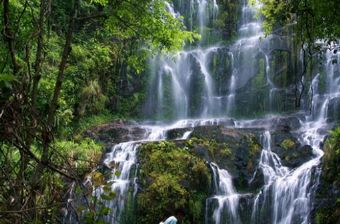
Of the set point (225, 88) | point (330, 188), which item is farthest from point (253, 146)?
point (225, 88)

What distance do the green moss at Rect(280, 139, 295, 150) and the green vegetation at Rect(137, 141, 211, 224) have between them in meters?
3.18

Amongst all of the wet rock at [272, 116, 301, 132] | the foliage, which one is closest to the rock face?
the wet rock at [272, 116, 301, 132]

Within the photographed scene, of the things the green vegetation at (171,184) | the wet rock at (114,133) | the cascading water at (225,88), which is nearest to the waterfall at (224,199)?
the green vegetation at (171,184)

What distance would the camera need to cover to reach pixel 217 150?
12797mm

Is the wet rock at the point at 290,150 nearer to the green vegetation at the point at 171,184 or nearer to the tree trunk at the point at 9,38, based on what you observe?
the green vegetation at the point at 171,184

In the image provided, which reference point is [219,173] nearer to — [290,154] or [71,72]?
[290,154]

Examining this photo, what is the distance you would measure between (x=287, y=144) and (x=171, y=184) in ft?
14.9

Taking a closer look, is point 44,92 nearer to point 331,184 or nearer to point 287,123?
point 331,184

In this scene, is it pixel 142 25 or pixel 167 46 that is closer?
pixel 142 25

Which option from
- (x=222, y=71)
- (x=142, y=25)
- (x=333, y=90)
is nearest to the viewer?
(x=142, y=25)

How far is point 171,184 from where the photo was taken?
36.4 ft

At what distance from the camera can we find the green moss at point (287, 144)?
44.6ft

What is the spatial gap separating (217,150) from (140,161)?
2.35 m

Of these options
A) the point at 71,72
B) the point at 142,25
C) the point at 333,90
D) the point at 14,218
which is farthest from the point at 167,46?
the point at 333,90
